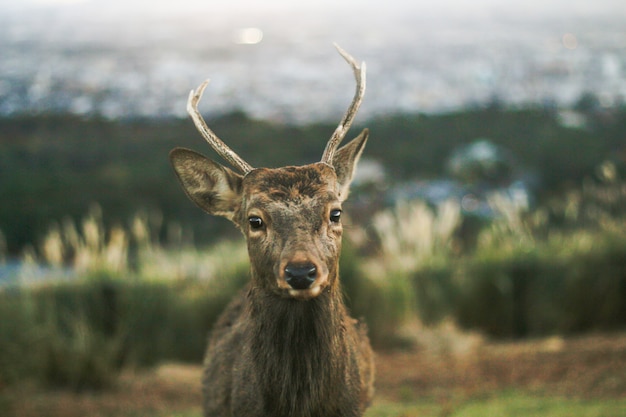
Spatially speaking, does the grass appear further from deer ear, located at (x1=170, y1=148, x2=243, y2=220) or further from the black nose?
the black nose

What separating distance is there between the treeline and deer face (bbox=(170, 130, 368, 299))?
14220 millimetres

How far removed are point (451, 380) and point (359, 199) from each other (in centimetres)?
1118

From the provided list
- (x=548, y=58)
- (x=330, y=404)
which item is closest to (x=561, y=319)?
(x=330, y=404)

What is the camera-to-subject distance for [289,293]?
9.42 ft

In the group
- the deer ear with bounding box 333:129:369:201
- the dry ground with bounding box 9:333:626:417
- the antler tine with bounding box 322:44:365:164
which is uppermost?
the antler tine with bounding box 322:44:365:164

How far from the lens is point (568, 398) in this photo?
6199mm

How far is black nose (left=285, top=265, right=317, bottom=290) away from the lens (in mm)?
2740

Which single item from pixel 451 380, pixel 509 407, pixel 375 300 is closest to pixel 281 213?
pixel 509 407

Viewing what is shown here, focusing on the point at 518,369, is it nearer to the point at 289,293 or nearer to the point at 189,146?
the point at 289,293

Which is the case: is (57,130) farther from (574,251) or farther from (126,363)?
(574,251)

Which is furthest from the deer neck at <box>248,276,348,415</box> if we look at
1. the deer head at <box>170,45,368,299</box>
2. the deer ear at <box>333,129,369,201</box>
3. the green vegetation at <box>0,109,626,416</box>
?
the green vegetation at <box>0,109,626,416</box>

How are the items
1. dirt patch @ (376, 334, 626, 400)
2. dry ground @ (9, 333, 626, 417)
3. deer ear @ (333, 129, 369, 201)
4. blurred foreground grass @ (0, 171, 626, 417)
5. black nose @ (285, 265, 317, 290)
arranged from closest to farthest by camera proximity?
1. black nose @ (285, 265, 317, 290)
2. deer ear @ (333, 129, 369, 201)
3. dirt patch @ (376, 334, 626, 400)
4. dry ground @ (9, 333, 626, 417)
5. blurred foreground grass @ (0, 171, 626, 417)

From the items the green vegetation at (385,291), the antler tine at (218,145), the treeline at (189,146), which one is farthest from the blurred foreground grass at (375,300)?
the treeline at (189,146)

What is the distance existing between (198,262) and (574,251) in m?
5.95
